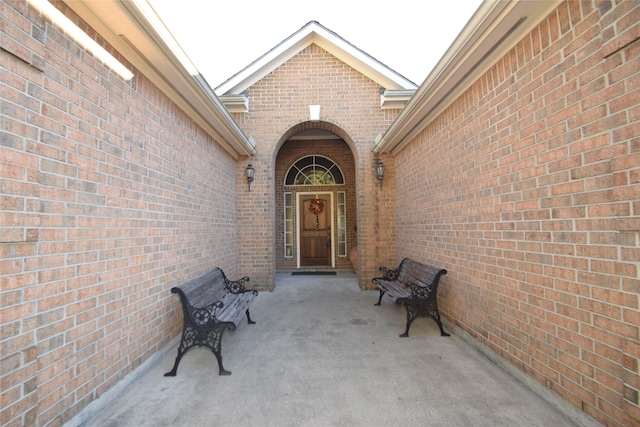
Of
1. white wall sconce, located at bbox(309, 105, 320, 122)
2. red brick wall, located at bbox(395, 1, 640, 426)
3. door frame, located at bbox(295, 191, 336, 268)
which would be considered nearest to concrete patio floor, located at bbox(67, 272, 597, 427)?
red brick wall, located at bbox(395, 1, 640, 426)

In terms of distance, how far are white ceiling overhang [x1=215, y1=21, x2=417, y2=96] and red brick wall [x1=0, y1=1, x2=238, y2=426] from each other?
130 inches

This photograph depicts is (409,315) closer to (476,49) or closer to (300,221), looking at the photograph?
(476,49)

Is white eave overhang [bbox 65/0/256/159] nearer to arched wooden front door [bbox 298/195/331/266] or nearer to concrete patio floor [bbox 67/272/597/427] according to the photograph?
concrete patio floor [bbox 67/272/597/427]

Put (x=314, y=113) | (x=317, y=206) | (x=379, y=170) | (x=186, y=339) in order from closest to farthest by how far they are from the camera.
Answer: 1. (x=186, y=339)
2. (x=379, y=170)
3. (x=314, y=113)
4. (x=317, y=206)

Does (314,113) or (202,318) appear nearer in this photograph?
(202,318)

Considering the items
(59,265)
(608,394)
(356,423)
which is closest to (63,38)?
(59,265)

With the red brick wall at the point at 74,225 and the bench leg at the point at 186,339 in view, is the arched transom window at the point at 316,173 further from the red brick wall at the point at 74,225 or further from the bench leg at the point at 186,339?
the bench leg at the point at 186,339

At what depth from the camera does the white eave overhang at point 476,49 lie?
2.06m

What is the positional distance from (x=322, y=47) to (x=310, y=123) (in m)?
1.81

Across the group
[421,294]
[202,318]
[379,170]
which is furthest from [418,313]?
[379,170]

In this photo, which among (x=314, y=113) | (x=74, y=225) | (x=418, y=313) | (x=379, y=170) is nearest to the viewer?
(x=74, y=225)

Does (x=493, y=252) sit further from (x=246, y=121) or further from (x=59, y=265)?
(x=246, y=121)

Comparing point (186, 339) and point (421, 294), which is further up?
point (421, 294)

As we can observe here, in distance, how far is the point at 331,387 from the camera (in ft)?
7.59
